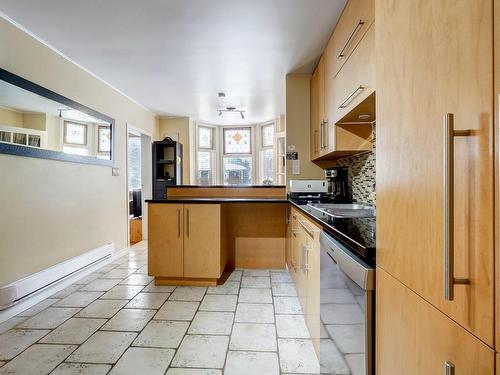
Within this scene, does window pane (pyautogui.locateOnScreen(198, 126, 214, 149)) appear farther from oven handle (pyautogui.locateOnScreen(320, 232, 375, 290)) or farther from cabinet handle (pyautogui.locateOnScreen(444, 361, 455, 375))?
cabinet handle (pyautogui.locateOnScreen(444, 361, 455, 375))

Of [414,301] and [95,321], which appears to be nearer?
[414,301]

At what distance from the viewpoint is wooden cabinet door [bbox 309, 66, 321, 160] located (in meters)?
3.06

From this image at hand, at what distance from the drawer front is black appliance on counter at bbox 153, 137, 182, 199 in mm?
3714

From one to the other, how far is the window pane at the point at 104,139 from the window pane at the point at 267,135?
3.66 metres

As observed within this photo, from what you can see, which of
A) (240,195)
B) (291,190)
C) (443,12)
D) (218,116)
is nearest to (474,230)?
(443,12)

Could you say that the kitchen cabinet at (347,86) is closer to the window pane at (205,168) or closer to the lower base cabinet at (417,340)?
the lower base cabinet at (417,340)

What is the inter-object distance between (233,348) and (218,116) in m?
4.83

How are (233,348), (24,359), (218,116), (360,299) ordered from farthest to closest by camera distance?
(218,116)
(233,348)
(24,359)
(360,299)

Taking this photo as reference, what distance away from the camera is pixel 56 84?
2.85 m

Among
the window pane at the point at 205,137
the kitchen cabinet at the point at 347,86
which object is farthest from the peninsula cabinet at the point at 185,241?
the window pane at the point at 205,137

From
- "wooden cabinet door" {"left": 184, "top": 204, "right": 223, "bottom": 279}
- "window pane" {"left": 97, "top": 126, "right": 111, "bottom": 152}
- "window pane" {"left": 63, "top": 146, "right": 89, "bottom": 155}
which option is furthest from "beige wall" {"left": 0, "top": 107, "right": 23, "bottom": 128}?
"wooden cabinet door" {"left": 184, "top": 204, "right": 223, "bottom": 279}

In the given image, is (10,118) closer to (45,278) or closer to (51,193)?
(51,193)

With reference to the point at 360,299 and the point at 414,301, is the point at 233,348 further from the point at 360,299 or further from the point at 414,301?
the point at 414,301

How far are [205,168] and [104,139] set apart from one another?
311 cm
